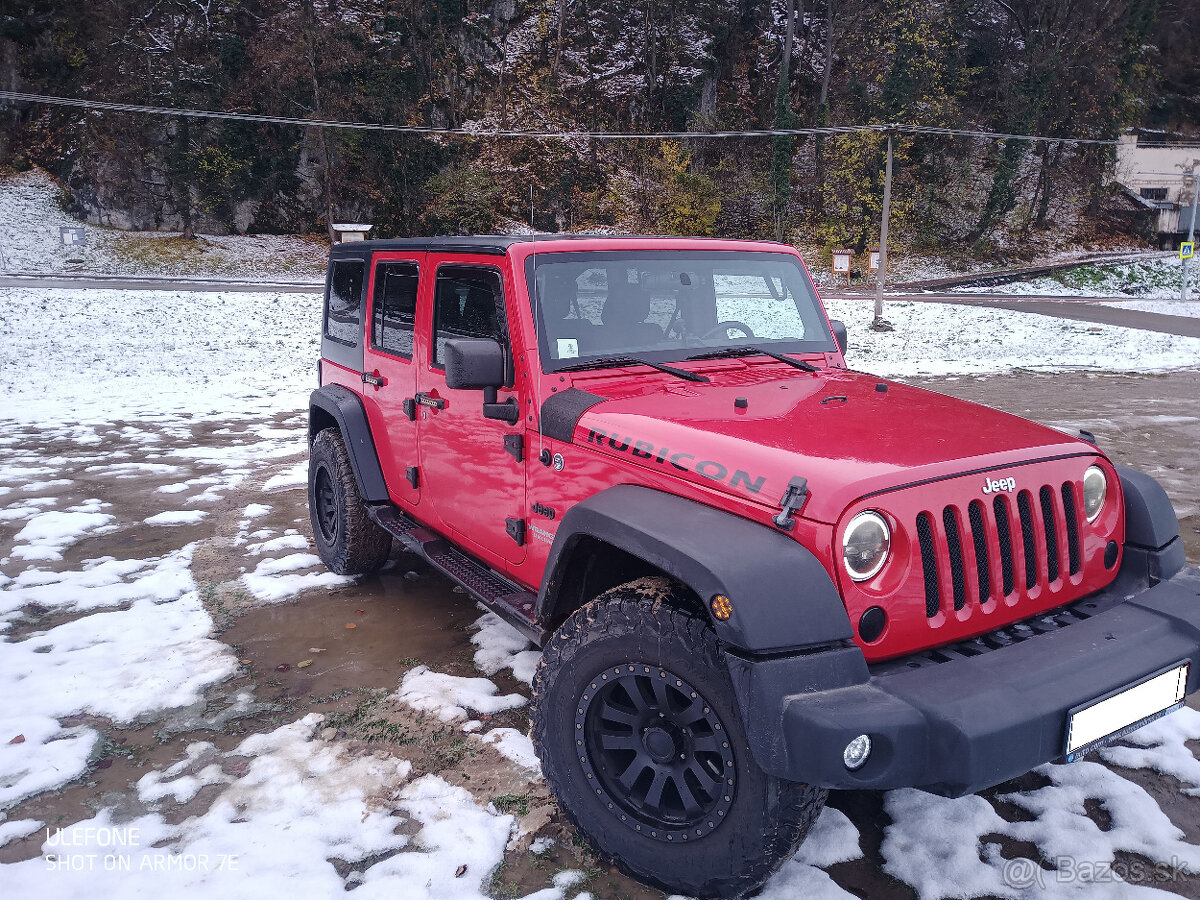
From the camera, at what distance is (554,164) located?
137 ft

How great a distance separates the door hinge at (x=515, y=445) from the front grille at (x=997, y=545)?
1479 mm

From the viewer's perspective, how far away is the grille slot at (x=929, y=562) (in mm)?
2271

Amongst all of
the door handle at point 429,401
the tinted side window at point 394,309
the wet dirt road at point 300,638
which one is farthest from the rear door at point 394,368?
the wet dirt road at point 300,638

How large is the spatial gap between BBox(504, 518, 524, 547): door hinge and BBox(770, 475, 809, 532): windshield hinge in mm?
1242

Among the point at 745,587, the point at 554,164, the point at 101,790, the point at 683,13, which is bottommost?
the point at 101,790

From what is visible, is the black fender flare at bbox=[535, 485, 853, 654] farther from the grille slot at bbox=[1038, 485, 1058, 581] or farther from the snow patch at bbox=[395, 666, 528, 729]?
the snow patch at bbox=[395, 666, 528, 729]

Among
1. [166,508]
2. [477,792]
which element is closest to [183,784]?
[477,792]

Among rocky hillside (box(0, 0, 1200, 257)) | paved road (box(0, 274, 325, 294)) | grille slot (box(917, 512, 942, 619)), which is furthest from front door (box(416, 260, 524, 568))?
rocky hillside (box(0, 0, 1200, 257))

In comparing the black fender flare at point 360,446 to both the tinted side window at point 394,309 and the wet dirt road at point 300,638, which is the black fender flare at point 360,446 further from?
the wet dirt road at point 300,638

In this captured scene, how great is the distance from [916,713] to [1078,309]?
87.8ft

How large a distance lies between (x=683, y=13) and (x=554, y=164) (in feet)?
42.5

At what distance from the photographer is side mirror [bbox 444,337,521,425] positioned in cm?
302

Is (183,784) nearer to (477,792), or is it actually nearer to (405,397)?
(477,792)

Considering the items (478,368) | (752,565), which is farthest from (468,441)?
(752,565)
